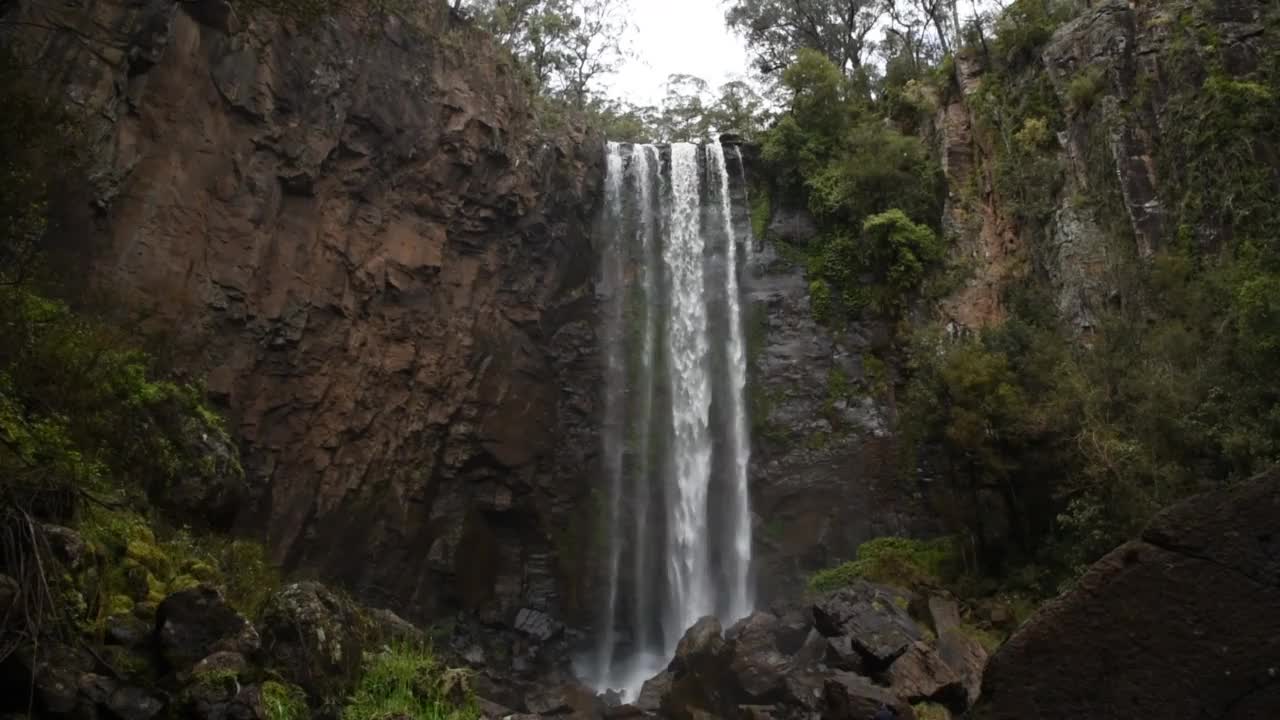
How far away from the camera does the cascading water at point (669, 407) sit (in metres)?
20.0

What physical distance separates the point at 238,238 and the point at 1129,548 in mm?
15608

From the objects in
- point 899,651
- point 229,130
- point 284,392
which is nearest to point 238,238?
point 229,130

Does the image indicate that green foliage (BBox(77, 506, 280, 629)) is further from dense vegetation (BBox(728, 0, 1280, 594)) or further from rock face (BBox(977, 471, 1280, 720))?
dense vegetation (BBox(728, 0, 1280, 594))

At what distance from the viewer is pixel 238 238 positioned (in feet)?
51.2

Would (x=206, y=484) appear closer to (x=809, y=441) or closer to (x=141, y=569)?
(x=141, y=569)

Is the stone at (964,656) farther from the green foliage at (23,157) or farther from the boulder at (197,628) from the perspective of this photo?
the green foliage at (23,157)

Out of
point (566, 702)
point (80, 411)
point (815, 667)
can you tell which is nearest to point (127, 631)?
point (80, 411)

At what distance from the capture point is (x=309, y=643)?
7.31 metres

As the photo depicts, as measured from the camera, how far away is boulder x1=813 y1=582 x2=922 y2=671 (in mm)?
12836

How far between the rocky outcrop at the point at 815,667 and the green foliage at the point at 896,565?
1755 millimetres

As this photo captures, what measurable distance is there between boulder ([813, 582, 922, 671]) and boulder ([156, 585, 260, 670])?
9.42 meters

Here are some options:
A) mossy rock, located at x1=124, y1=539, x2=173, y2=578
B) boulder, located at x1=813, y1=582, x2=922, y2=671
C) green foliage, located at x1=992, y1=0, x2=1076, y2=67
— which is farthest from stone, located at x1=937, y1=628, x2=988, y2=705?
green foliage, located at x1=992, y1=0, x2=1076, y2=67

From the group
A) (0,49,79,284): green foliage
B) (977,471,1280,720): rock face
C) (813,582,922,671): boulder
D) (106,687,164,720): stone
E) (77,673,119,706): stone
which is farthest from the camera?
(813,582,922,671): boulder

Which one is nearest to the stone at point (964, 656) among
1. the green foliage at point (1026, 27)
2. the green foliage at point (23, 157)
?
the green foliage at point (23, 157)
